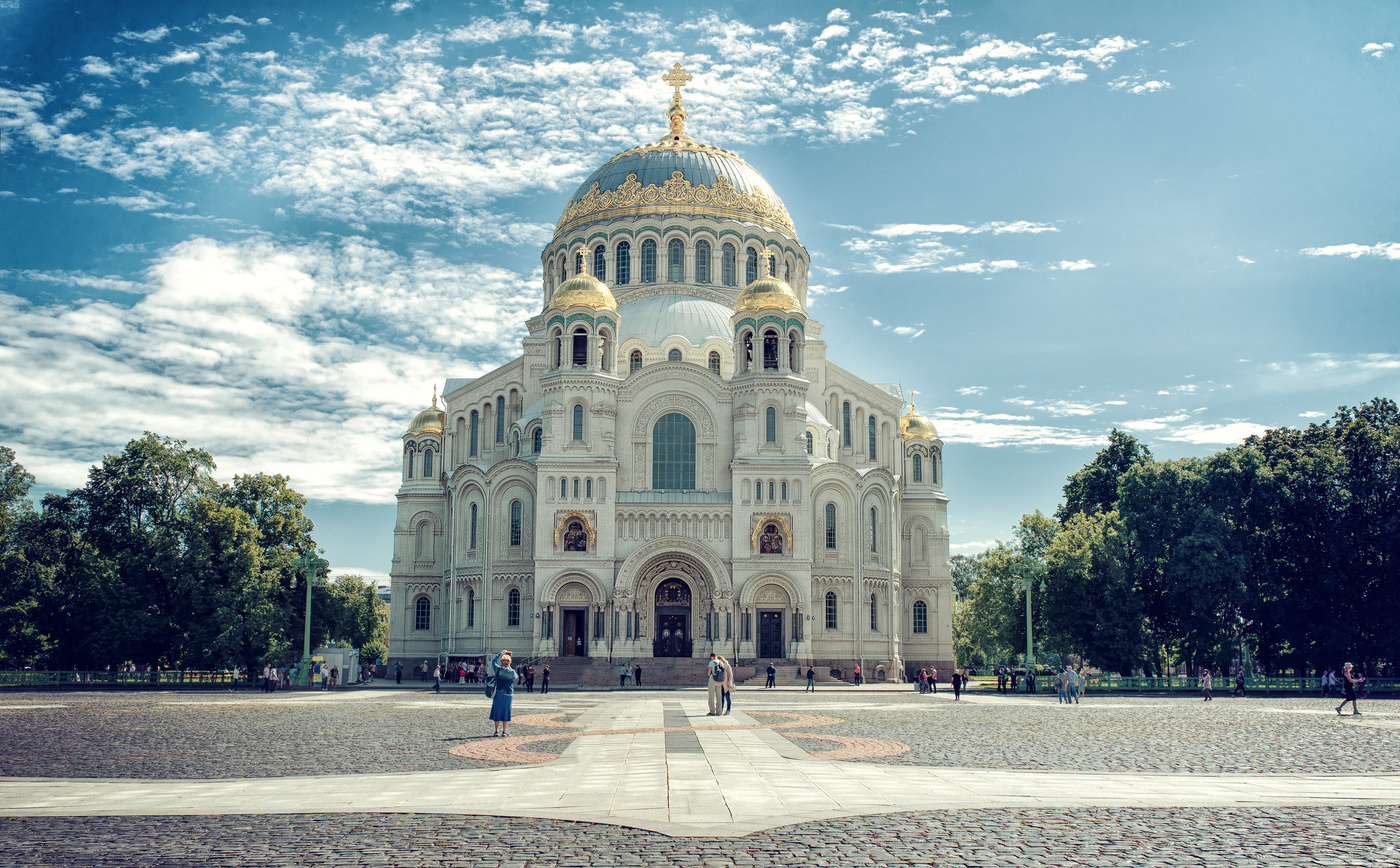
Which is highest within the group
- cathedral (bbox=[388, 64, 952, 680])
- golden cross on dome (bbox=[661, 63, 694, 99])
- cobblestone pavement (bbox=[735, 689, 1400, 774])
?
golden cross on dome (bbox=[661, 63, 694, 99])

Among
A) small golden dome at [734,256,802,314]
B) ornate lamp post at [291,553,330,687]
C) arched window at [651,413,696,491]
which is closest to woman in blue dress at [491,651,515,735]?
ornate lamp post at [291,553,330,687]

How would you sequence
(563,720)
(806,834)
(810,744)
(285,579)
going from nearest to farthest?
1. (806,834)
2. (810,744)
3. (563,720)
4. (285,579)

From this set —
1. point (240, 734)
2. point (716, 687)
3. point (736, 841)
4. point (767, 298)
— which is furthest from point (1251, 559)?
point (736, 841)

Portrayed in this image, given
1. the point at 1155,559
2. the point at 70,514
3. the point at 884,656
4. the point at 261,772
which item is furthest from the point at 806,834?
the point at 70,514

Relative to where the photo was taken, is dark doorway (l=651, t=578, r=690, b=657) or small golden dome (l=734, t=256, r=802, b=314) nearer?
dark doorway (l=651, t=578, r=690, b=657)

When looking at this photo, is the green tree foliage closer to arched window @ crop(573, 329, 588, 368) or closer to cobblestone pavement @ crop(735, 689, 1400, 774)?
arched window @ crop(573, 329, 588, 368)

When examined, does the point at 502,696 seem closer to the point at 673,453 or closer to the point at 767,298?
the point at 673,453

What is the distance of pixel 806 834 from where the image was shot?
955 cm

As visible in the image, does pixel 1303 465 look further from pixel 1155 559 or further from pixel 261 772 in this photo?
pixel 261 772

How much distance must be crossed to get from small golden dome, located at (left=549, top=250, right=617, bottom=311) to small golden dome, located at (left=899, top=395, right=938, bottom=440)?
18.9 m

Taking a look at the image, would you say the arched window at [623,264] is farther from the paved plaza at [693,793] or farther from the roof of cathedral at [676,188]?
the paved plaza at [693,793]

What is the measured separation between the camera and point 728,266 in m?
64.0

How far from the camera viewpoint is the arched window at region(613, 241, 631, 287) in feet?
207

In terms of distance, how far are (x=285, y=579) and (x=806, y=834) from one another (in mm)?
48129
